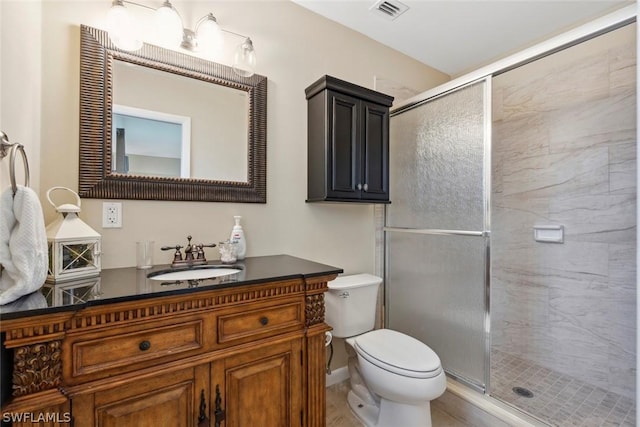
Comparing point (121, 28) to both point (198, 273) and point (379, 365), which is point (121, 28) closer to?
point (198, 273)

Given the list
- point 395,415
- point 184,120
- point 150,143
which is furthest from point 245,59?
point 395,415

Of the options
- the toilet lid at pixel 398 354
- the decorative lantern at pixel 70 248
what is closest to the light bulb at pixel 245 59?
the decorative lantern at pixel 70 248

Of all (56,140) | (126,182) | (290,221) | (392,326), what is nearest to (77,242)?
(126,182)

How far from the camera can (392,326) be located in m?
2.22

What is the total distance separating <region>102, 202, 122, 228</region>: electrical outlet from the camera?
1292mm

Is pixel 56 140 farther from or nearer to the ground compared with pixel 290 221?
farther from the ground

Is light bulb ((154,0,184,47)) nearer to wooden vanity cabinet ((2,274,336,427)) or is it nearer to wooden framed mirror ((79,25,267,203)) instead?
wooden framed mirror ((79,25,267,203))

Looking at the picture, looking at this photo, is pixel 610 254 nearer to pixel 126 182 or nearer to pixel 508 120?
pixel 508 120

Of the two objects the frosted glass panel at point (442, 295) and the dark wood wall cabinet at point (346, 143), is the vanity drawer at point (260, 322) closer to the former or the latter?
the dark wood wall cabinet at point (346, 143)

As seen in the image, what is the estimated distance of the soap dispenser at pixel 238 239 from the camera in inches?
60.2

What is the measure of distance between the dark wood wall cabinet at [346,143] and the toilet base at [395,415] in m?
1.11

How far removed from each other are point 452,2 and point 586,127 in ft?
3.93

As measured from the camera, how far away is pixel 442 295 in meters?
1.89

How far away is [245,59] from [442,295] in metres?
1.81
